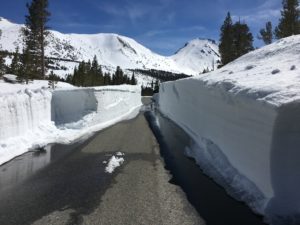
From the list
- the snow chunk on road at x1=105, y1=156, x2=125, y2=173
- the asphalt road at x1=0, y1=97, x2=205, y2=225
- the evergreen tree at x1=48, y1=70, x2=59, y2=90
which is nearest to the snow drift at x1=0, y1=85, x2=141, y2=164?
the asphalt road at x1=0, y1=97, x2=205, y2=225

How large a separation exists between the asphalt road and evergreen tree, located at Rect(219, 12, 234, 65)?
1535 inches

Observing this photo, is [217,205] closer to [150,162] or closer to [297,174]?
[297,174]

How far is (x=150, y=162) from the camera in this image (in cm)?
952

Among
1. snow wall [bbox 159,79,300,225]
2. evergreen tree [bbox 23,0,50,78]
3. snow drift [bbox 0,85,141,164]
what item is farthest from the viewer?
evergreen tree [bbox 23,0,50,78]

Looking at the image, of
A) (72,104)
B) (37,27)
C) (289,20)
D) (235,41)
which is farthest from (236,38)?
(72,104)

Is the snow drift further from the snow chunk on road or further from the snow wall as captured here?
the snow wall

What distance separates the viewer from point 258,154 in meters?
6.65

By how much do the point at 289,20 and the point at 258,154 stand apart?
32.8 meters

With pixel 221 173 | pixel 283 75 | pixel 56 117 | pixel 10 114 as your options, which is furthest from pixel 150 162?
pixel 56 117

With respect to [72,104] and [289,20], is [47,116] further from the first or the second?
[289,20]

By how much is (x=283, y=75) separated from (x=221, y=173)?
2.82 meters

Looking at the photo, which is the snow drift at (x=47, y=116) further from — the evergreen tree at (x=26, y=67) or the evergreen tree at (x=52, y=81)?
the evergreen tree at (x=26, y=67)

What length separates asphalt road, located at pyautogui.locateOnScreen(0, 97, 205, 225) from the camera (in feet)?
18.0

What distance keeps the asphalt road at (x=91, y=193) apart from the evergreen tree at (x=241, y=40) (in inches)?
1528
